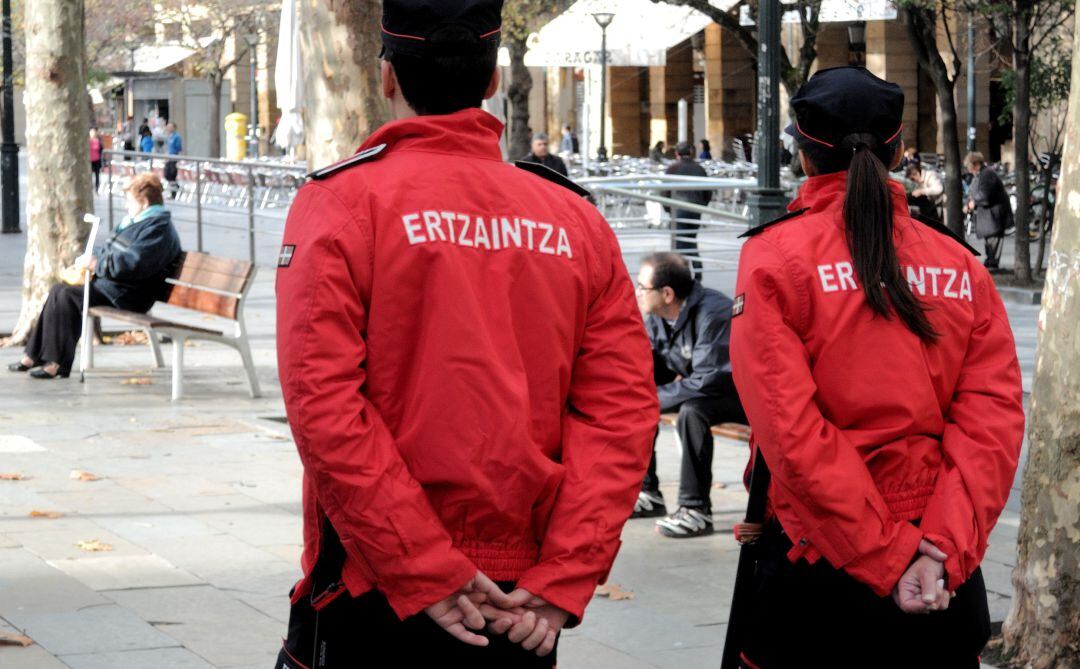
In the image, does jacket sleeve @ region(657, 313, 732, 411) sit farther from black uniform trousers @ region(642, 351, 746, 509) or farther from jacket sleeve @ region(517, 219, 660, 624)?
jacket sleeve @ region(517, 219, 660, 624)

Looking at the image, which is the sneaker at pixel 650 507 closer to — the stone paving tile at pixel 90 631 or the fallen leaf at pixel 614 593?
the fallen leaf at pixel 614 593

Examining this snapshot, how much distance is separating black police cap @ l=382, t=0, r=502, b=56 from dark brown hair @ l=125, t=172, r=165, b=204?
904 centimetres

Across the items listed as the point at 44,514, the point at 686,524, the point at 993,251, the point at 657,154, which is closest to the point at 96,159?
the point at 657,154

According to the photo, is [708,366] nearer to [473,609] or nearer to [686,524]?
[686,524]

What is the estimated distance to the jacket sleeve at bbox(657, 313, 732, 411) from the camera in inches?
283

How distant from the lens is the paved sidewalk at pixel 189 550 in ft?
17.3

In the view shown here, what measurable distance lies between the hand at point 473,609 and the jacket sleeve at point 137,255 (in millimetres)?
9315

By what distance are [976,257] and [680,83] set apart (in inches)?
1867

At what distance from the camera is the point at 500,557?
A: 261 centimetres

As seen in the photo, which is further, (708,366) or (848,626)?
(708,366)

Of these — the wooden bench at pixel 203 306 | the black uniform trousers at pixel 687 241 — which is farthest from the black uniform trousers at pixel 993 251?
the wooden bench at pixel 203 306

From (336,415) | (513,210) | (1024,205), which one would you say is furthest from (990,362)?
(1024,205)

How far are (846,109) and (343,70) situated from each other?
17.2 ft

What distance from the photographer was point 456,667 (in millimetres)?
2576
